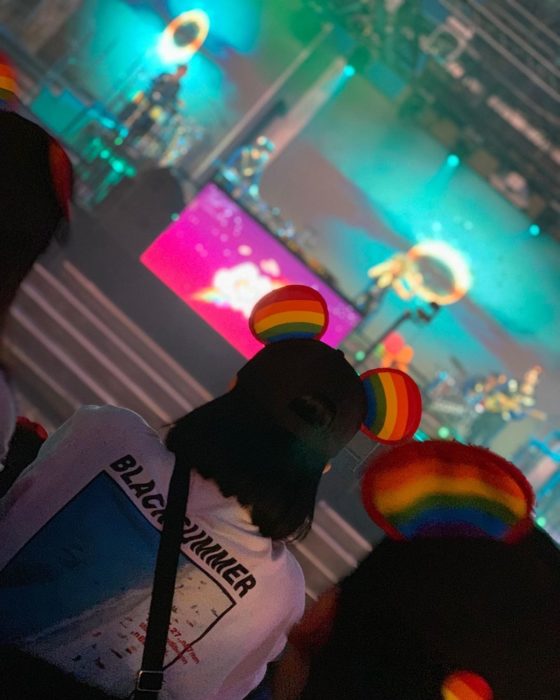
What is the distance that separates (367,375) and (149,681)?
3.82 ft

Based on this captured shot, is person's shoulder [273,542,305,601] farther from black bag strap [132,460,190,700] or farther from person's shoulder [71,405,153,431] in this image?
person's shoulder [71,405,153,431]

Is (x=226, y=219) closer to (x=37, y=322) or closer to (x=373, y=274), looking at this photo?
(x=37, y=322)

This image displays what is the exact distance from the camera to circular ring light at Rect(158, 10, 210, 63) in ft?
39.1

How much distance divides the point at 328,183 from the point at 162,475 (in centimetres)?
1278

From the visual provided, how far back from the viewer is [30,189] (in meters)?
1.55

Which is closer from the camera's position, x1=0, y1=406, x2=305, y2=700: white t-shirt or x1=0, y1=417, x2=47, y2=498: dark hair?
x1=0, y1=406, x2=305, y2=700: white t-shirt

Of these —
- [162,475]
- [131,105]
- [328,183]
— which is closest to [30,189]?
[162,475]

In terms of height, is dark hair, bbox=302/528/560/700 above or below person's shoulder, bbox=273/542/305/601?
above

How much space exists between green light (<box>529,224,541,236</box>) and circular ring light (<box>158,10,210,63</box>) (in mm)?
7987

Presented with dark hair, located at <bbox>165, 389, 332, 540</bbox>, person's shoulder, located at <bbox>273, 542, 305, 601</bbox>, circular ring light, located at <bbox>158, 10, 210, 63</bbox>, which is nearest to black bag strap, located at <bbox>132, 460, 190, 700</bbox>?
dark hair, located at <bbox>165, 389, 332, 540</bbox>

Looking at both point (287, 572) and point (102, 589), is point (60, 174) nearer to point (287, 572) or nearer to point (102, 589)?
point (102, 589)

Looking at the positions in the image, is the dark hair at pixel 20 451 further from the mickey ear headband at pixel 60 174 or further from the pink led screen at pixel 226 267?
the pink led screen at pixel 226 267

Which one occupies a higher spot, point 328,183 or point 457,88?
point 457,88

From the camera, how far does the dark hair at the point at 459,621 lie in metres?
1.40
